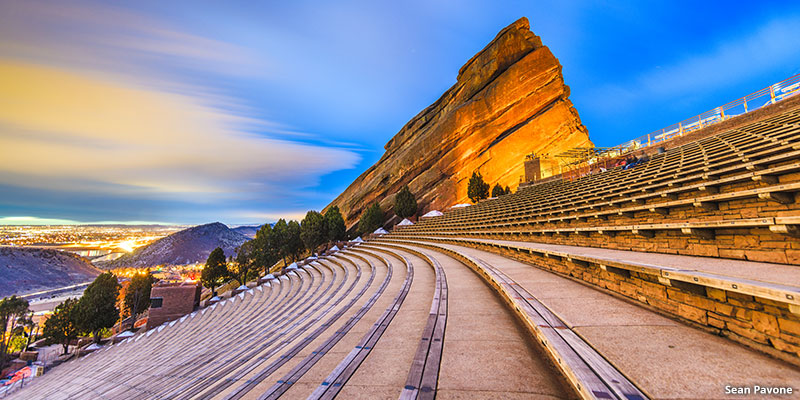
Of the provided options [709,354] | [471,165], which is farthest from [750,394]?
[471,165]

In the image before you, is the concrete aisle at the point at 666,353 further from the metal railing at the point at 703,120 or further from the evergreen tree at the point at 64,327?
the evergreen tree at the point at 64,327

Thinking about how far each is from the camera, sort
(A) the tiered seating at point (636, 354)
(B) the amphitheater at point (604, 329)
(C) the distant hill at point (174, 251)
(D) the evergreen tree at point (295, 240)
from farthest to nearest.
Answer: (C) the distant hill at point (174, 251) < (D) the evergreen tree at point (295, 240) < (B) the amphitheater at point (604, 329) < (A) the tiered seating at point (636, 354)

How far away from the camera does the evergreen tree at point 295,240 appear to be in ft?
138

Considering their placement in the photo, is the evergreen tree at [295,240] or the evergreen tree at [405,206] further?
the evergreen tree at [295,240]

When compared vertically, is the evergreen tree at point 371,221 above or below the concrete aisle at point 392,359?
above

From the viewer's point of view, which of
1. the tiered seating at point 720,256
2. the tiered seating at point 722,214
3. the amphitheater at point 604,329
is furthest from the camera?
the tiered seating at point 722,214

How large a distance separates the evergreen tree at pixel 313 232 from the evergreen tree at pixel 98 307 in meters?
20.6

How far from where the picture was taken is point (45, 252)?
113375 millimetres

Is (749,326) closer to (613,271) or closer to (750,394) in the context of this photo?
(750,394)

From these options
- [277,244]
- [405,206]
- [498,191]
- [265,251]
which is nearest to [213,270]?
[265,251]

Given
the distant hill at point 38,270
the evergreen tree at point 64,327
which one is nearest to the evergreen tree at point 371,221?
the evergreen tree at point 64,327

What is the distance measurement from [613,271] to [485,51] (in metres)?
52.8

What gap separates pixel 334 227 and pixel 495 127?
28482mm

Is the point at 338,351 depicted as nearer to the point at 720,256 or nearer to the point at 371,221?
the point at 720,256
